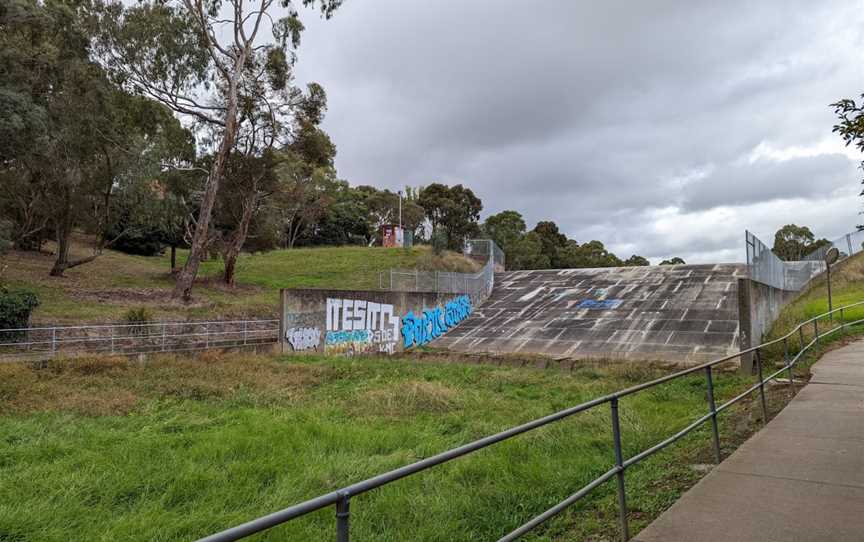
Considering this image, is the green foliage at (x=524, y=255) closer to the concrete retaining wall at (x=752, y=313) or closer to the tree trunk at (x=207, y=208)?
the tree trunk at (x=207, y=208)

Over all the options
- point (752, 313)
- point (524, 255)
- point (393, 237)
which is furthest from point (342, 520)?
point (524, 255)

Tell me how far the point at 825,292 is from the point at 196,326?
96.7 feet

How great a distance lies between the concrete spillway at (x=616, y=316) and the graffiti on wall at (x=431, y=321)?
456mm

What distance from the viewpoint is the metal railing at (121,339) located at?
15.0 m

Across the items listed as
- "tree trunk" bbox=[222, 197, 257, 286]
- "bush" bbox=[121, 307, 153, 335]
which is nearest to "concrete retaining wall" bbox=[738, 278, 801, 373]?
"bush" bbox=[121, 307, 153, 335]

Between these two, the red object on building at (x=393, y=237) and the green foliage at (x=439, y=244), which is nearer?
the green foliage at (x=439, y=244)

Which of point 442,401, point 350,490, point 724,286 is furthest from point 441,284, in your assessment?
point 350,490

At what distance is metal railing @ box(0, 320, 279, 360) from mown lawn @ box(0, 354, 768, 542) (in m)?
2.37

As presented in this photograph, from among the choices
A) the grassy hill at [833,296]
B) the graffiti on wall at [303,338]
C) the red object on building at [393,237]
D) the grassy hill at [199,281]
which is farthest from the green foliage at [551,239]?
the graffiti on wall at [303,338]

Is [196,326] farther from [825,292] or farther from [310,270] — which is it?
[825,292]

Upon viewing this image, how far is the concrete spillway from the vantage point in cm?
1869

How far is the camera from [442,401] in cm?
1084

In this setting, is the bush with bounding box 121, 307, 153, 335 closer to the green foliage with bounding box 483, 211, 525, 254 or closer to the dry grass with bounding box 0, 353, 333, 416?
the dry grass with bounding box 0, 353, 333, 416

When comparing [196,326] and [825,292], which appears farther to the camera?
[825,292]
